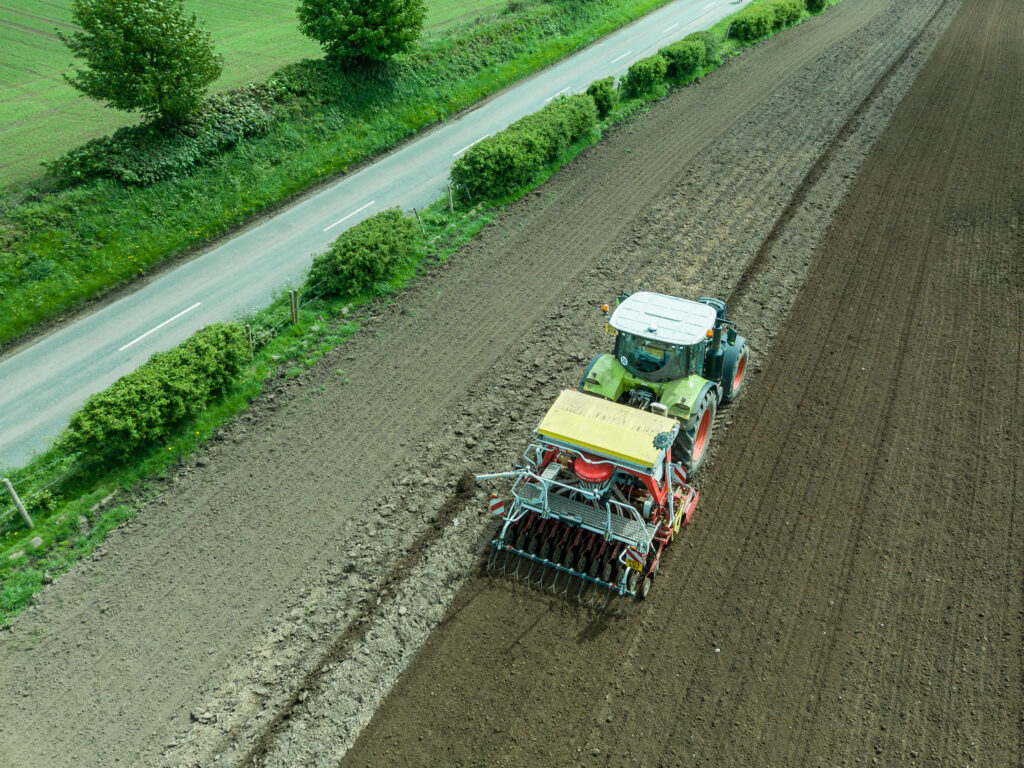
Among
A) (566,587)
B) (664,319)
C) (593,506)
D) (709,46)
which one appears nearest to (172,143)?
(664,319)

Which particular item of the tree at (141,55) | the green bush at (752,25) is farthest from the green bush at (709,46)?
the tree at (141,55)

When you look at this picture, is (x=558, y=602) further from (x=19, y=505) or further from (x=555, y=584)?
(x=19, y=505)

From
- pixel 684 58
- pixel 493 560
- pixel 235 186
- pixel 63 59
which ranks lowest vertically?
pixel 493 560

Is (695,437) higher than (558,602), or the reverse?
(695,437)

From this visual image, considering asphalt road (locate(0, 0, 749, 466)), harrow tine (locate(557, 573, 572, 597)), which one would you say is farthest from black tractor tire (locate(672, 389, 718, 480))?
asphalt road (locate(0, 0, 749, 466))

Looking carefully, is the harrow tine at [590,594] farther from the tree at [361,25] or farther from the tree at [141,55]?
the tree at [361,25]
